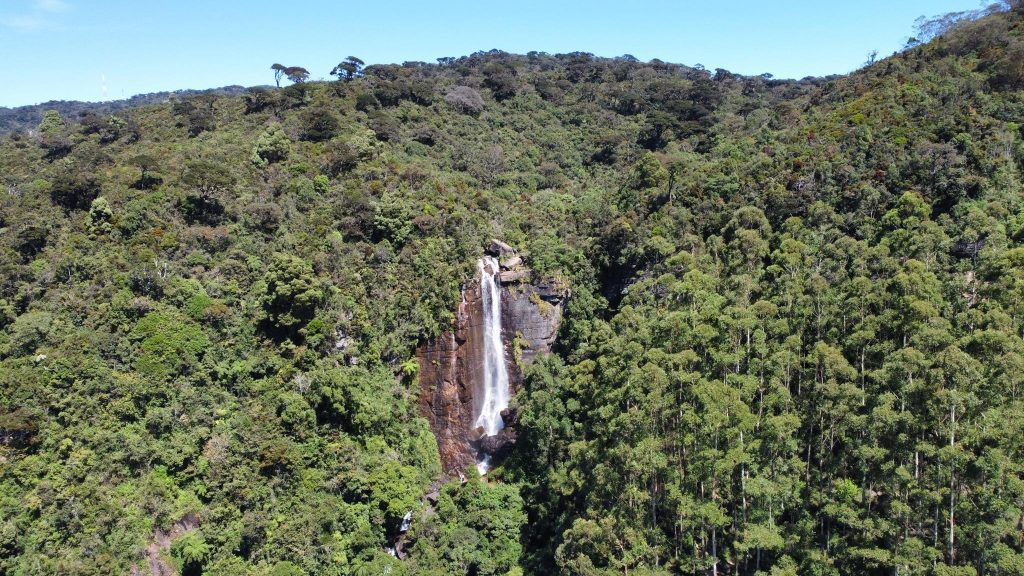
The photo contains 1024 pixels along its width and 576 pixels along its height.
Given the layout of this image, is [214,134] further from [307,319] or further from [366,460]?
[366,460]

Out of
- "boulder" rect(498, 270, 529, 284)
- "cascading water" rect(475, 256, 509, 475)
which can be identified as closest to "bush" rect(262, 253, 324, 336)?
"cascading water" rect(475, 256, 509, 475)

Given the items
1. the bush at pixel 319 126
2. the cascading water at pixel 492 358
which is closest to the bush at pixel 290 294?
the cascading water at pixel 492 358

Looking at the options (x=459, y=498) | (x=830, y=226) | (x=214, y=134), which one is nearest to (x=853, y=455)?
(x=830, y=226)

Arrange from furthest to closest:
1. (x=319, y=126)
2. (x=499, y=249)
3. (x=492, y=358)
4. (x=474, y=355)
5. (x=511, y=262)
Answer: (x=319, y=126), (x=499, y=249), (x=511, y=262), (x=492, y=358), (x=474, y=355)

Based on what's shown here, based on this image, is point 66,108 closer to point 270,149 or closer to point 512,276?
point 270,149

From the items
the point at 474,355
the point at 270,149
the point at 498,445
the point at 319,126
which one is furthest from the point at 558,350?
the point at 319,126

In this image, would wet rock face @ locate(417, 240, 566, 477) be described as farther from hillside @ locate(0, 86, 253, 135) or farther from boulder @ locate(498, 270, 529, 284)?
hillside @ locate(0, 86, 253, 135)
